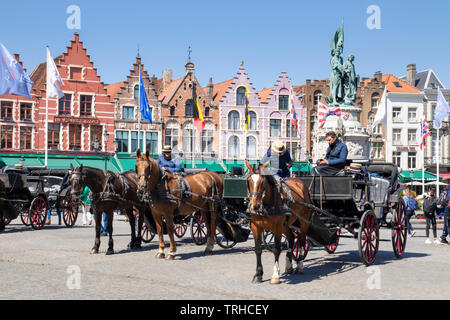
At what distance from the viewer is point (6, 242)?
47.0ft

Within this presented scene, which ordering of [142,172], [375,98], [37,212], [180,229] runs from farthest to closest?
A: [375,98]
[37,212]
[180,229]
[142,172]

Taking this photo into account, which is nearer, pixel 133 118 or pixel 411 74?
pixel 133 118

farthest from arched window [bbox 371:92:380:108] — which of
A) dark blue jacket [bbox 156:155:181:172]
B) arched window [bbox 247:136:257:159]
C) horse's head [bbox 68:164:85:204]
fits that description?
horse's head [bbox 68:164:85:204]

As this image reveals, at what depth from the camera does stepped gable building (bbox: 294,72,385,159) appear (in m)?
52.2

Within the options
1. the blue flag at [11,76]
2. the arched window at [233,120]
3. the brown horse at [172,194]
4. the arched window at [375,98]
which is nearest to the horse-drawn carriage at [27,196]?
the brown horse at [172,194]

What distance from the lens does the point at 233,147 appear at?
48.9 m

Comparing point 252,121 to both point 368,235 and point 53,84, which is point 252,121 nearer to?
point 53,84

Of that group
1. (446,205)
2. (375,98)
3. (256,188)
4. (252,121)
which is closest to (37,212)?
(256,188)

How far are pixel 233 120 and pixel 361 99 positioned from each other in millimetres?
14300

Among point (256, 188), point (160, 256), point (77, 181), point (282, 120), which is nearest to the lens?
point (256, 188)

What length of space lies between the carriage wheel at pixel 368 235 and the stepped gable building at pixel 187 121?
36.7 meters

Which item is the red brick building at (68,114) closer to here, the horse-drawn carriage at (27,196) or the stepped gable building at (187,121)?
the stepped gable building at (187,121)

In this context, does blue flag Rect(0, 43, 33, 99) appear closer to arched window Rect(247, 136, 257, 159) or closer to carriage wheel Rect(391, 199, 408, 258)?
carriage wheel Rect(391, 199, 408, 258)
